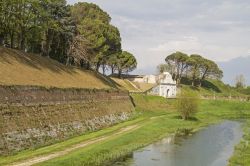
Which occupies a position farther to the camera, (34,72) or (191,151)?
(34,72)

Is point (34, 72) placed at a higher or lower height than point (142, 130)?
higher

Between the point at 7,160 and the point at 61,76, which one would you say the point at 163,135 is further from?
the point at 7,160

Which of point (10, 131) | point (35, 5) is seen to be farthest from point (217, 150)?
point (35, 5)

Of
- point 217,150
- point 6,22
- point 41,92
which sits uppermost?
point 6,22

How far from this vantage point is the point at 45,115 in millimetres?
40812

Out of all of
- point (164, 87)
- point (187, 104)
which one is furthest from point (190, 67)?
point (187, 104)

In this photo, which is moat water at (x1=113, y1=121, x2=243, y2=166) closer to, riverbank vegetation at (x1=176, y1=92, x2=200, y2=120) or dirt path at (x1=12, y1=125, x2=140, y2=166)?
dirt path at (x1=12, y1=125, x2=140, y2=166)

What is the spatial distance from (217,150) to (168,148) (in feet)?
16.6

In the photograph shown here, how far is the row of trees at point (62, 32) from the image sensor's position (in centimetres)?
5856

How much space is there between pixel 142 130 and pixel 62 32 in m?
26.8

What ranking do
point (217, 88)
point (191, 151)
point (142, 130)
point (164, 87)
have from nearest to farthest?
point (191, 151)
point (142, 130)
point (164, 87)
point (217, 88)

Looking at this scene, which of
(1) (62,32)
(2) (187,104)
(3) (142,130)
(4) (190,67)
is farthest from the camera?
(4) (190,67)

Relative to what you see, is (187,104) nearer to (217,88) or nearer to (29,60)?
(29,60)

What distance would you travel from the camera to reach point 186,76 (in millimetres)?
126625
